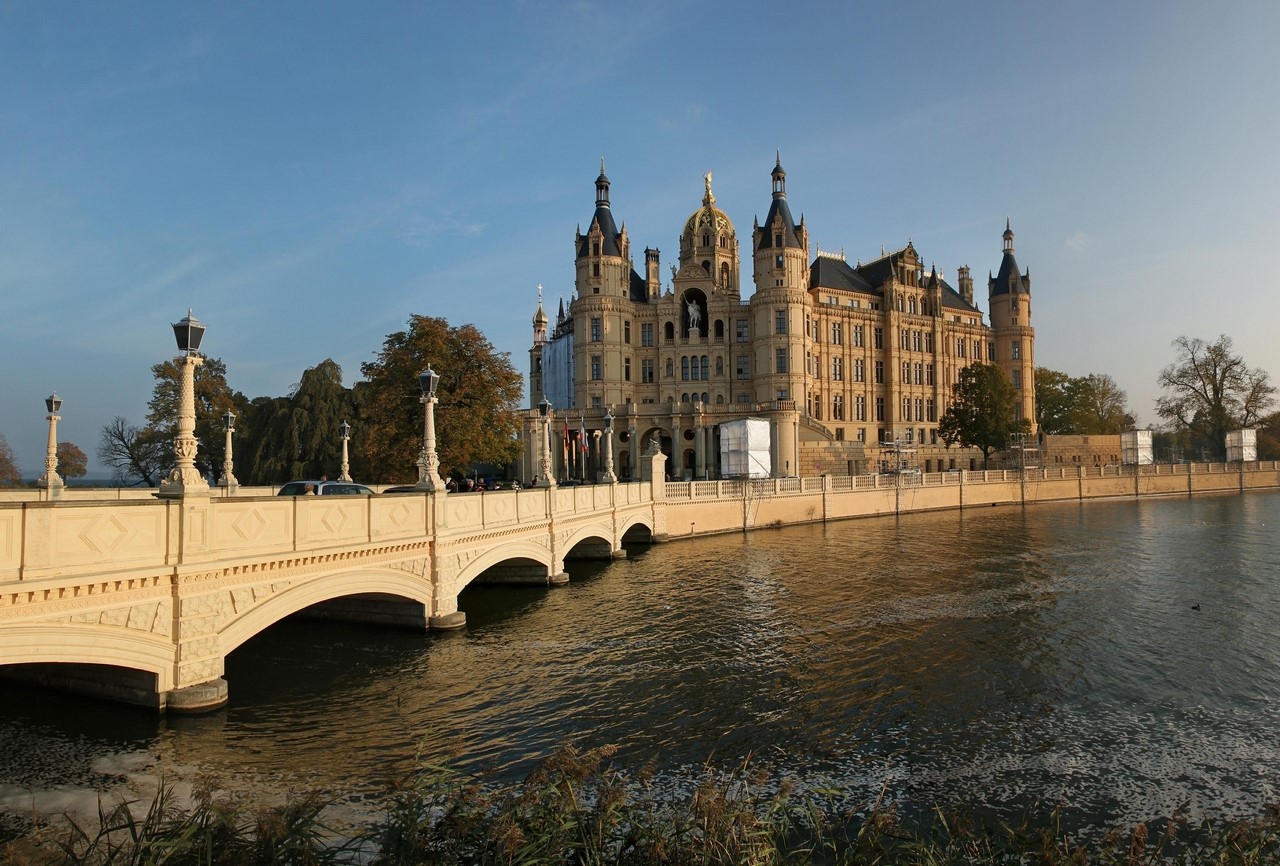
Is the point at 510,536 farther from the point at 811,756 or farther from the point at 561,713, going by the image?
the point at 811,756

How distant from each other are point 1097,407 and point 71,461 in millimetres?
113053

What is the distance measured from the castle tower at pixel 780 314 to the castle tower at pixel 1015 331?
32160 mm

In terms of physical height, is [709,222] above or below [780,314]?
above

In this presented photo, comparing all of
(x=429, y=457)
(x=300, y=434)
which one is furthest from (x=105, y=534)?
(x=300, y=434)

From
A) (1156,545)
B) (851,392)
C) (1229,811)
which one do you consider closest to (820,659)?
(1229,811)

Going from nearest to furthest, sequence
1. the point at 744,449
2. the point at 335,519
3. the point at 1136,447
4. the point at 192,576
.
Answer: the point at 192,576 < the point at 335,519 < the point at 744,449 < the point at 1136,447

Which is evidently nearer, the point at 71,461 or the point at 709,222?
the point at 71,461

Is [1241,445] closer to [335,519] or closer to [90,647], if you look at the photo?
[335,519]

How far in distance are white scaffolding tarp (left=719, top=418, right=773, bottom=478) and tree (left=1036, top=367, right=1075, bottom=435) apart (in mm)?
58932

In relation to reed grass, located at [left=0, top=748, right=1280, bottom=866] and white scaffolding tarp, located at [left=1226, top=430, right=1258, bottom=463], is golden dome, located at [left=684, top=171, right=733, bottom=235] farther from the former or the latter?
reed grass, located at [left=0, top=748, right=1280, bottom=866]

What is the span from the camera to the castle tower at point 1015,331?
88.7 metres

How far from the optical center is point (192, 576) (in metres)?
11.1

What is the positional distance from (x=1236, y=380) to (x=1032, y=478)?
123 feet

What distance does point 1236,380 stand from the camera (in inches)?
3248
